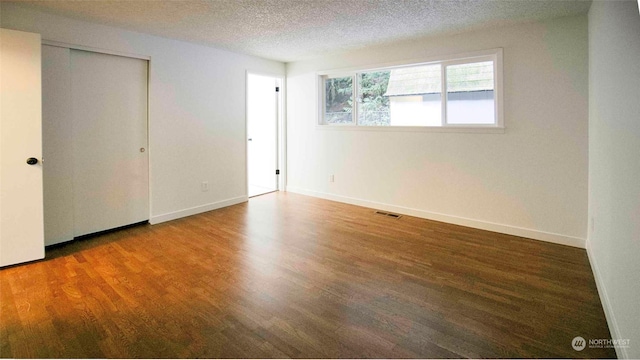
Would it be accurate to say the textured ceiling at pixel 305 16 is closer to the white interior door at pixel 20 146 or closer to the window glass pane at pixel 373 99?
Answer: the white interior door at pixel 20 146

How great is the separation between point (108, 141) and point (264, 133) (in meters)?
2.98

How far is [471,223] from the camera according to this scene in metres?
4.07

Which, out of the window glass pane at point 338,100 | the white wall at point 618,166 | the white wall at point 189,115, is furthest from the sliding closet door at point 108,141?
the white wall at point 618,166

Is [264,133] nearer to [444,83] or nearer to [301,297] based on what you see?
[444,83]

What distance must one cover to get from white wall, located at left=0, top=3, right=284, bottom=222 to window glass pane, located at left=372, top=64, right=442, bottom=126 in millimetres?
1852

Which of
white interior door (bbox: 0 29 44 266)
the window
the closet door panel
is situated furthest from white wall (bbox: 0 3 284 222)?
the window

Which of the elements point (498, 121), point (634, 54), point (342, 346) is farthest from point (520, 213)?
point (342, 346)

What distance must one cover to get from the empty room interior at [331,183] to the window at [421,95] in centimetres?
3

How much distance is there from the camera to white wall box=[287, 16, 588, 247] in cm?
334

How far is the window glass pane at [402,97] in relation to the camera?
432 cm

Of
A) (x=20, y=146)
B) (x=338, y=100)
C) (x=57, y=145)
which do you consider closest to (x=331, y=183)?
(x=338, y=100)

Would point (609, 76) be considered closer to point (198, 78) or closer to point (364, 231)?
point (364, 231)

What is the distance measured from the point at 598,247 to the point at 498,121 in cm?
168

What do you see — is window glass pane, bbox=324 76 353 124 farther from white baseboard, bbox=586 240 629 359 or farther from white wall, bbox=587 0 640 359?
white baseboard, bbox=586 240 629 359
